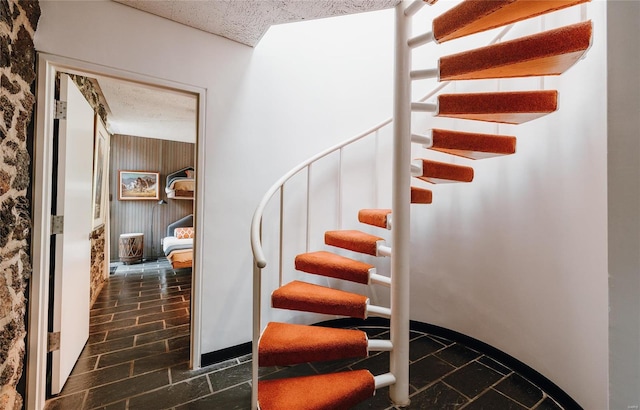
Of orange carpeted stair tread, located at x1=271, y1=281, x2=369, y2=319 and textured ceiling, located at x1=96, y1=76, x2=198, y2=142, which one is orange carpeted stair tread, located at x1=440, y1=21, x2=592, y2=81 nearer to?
orange carpeted stair tread, located at x1=271, y1=281, x2=369, y2=319

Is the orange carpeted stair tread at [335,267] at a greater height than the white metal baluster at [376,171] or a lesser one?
lesser

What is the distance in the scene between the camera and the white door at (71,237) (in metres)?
1.71

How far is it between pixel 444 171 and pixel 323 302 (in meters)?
1.27

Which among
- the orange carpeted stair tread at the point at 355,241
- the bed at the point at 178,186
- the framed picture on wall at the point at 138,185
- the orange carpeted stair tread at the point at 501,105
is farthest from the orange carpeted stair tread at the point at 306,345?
the framed picture on wall at the point at 138,185

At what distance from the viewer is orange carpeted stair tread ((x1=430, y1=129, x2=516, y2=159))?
5.62 ft

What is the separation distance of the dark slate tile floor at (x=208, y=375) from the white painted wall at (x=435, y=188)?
0.22 metres

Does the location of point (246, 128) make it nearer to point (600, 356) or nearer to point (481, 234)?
point (481, 234)

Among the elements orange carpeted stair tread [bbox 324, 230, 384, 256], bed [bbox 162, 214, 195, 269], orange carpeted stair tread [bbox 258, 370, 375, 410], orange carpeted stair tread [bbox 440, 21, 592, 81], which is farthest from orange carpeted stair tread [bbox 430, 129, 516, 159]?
bed [bbox 162, 214, 195, 269]

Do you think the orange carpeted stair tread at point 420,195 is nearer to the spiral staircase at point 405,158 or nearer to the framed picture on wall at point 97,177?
the spiral staircase at point 405,158

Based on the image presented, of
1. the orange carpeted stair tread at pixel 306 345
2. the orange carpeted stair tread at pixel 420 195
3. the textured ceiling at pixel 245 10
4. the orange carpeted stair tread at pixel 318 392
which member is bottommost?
the orange carpeted stair tread at pixel 318 392

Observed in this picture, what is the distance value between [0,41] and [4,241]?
970 mm

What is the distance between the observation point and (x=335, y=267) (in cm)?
195

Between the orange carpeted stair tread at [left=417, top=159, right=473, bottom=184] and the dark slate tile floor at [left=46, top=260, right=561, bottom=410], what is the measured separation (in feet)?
4.89

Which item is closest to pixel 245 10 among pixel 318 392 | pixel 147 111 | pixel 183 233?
pixel 318 392
